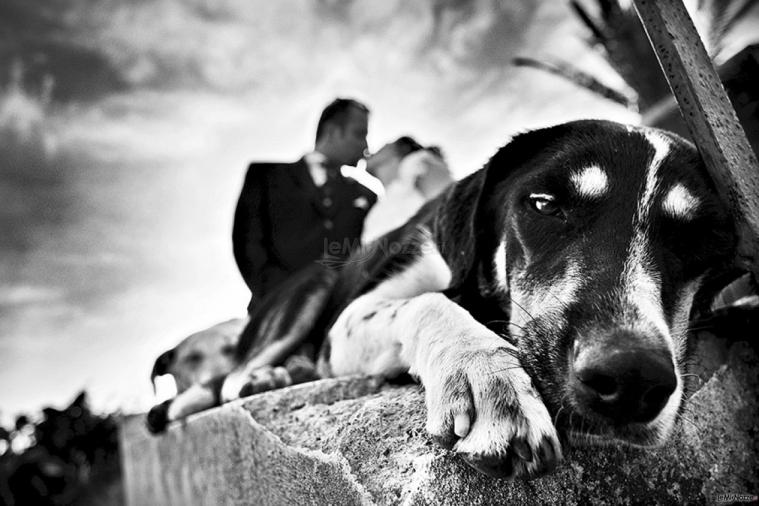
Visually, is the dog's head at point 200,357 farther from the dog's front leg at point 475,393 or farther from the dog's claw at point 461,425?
the dog's claw at point 461,425

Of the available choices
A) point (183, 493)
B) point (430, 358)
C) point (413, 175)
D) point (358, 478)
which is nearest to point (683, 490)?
point (430, 358)

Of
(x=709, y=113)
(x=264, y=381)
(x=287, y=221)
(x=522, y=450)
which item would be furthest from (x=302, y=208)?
(x=522, y=450)

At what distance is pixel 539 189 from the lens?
1781 millimetres

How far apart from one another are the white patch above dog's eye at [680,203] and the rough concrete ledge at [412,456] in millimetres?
545

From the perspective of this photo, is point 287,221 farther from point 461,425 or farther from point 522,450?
point 522,450

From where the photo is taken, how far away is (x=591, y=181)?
171 cm

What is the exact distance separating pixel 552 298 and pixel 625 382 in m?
0.41

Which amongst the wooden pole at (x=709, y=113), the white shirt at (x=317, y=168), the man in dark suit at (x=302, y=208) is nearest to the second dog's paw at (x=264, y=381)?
the wooden pole at (x=709, y=113)

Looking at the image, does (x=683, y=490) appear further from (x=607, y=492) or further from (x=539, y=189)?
(x=539, y=189)

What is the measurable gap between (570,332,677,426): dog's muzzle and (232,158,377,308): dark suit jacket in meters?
4.09

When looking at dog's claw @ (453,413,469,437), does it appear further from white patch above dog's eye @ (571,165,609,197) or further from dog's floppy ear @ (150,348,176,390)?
dog's floppy ear @ (150,348,176,390)

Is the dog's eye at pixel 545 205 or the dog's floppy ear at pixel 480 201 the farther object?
the dog's floppy ear at pixel 480 201

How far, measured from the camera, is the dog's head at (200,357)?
4.29 meters

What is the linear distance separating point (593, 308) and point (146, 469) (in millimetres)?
4252
